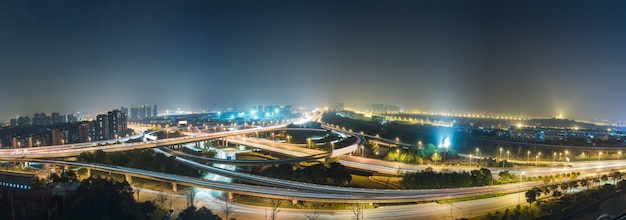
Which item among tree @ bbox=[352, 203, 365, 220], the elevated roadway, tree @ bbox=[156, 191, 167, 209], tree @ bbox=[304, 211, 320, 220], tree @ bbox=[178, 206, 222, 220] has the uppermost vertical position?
the elevated roadway

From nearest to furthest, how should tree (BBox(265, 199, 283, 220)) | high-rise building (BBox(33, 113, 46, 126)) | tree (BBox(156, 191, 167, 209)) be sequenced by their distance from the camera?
tree (BBox(265, 199, 283, 220))
tree (BBox(156, 191, 167, 209))
high-rise building (BBox(33, 113, 46, 126))

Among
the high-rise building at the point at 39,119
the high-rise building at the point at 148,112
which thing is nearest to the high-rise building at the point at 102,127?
the high-rise building at the point at 39,119

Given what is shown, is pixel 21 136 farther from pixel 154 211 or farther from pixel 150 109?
pixel 150 109

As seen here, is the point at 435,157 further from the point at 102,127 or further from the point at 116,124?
the point at 116,124

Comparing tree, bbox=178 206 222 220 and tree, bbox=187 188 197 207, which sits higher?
tree, bbox=178 206 222 220

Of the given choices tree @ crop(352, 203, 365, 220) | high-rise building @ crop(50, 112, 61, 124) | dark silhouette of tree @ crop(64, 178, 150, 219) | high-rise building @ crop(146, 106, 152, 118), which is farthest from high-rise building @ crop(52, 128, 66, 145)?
high-rise building @ crop(146, 106, 152, 118)

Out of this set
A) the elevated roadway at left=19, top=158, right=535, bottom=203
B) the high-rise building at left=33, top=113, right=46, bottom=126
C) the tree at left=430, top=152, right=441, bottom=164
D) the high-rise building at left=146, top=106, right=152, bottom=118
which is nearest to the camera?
the elevated roadway at left=19, top=158, right=535, bottom=203

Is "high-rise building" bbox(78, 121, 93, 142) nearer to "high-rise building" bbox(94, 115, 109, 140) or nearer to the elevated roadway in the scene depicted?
"high-rise building" bbox(94, 115, 109, 140)

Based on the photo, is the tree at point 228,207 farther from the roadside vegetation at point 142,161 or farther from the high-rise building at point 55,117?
the high-rise building at point 55,117

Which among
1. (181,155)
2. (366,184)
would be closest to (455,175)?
(366,184)
